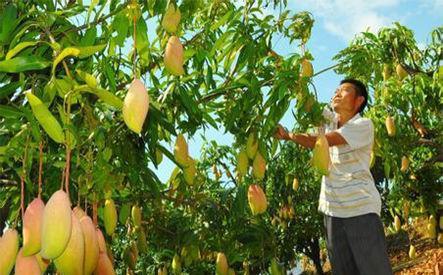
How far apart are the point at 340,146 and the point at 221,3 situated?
2.76 feet

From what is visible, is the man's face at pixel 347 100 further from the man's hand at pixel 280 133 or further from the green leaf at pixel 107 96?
the green leaf at pixel 107 96

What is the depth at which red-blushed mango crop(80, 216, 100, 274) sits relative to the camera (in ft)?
2.99

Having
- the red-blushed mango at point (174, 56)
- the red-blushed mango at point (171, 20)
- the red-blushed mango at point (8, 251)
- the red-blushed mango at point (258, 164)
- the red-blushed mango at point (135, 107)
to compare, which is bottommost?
the red-blushed mango at point (8, 251)

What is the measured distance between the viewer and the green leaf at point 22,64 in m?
1.15

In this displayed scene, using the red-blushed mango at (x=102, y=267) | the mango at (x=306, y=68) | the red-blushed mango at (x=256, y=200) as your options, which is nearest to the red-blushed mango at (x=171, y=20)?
the mango at (x=306, y=68)

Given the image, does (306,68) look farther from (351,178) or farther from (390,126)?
(390,126)

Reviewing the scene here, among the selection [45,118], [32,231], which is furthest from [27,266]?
[45,118]

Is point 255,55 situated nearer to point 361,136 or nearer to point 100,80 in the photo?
point 100,80

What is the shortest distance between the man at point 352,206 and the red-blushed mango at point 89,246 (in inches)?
65.1

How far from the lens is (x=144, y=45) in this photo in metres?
1.57

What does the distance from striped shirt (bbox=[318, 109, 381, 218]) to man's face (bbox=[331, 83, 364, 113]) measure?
0.08 meters

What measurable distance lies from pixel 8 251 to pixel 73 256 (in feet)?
0.60

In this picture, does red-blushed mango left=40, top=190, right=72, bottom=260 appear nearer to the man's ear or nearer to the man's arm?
the man's arm

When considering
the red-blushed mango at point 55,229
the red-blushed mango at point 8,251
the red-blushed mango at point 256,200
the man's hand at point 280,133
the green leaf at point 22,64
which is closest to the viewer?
the red-blushed mango at point 55,229
